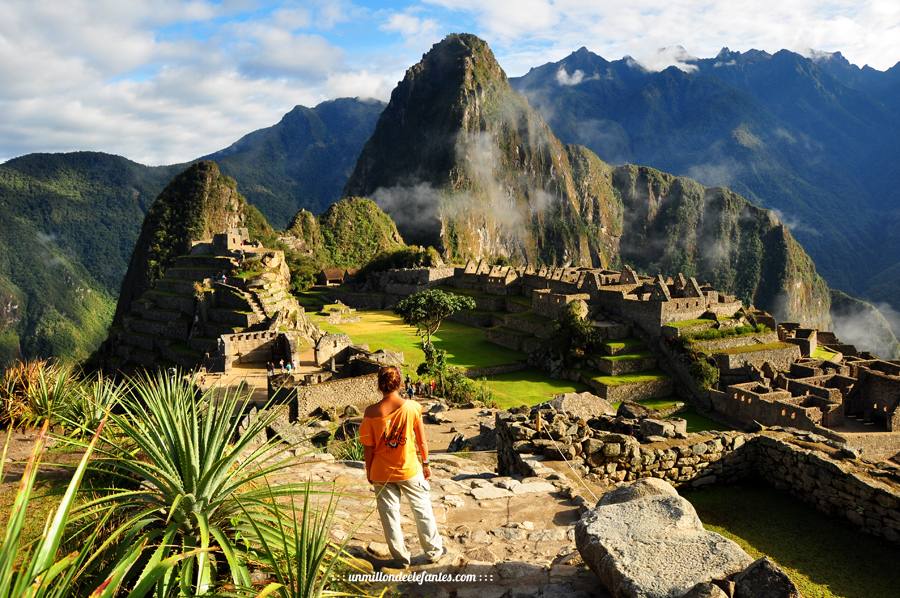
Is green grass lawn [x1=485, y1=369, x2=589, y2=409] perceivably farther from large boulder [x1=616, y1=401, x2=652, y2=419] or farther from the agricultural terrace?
large boulder [x1=616, y1=401, x2=652, y2=419]

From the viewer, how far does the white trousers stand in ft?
16.8

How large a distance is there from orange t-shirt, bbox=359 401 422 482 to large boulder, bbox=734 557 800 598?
102 inches

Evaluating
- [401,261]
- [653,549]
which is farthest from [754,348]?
[401,261]

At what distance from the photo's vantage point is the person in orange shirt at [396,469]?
5.14 meters

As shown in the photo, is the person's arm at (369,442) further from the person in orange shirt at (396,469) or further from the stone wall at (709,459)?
the stone wall at (709,459)

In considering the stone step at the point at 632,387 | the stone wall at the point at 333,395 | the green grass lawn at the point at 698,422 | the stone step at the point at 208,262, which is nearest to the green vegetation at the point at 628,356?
the stone step at the point at 632,387

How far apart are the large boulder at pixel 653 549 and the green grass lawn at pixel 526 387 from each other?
23.2 meters

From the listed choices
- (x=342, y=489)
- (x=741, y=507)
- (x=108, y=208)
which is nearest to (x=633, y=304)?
(x=741, y=507)

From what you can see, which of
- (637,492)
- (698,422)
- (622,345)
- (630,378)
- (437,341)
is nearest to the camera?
(637,492)

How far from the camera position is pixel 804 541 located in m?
7.23

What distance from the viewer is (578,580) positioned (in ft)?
16.2

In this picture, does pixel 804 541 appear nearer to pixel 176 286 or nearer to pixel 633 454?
pixel 633 454

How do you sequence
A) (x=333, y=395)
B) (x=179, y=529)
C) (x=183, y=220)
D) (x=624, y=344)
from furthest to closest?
(x=183, y=220) → (x=624, y=344) → (x=333, y=395) → (x=179, y=529)

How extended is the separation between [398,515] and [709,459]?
5645mm
